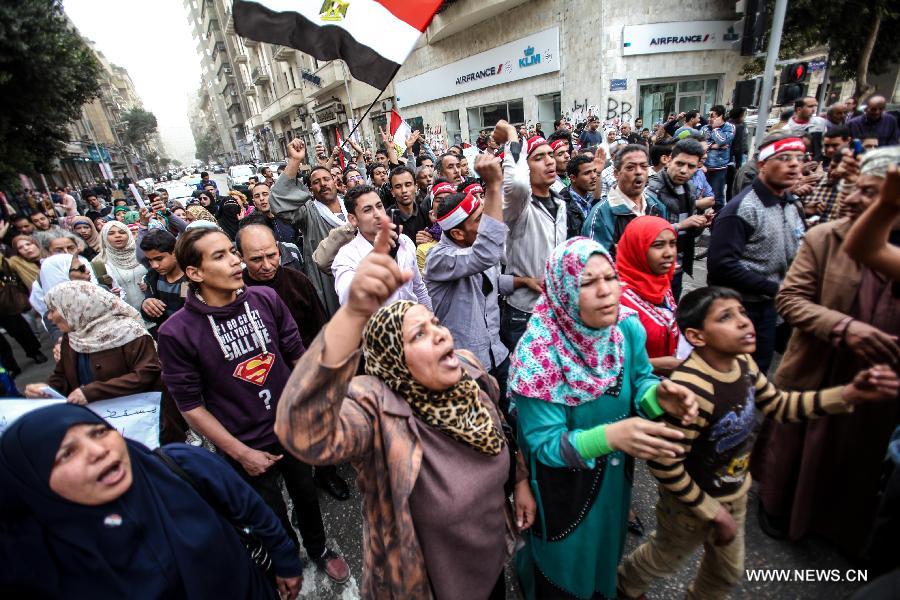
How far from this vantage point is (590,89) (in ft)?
47.3

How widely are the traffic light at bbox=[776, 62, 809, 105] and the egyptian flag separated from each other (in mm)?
5961

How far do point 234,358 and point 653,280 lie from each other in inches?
86.2

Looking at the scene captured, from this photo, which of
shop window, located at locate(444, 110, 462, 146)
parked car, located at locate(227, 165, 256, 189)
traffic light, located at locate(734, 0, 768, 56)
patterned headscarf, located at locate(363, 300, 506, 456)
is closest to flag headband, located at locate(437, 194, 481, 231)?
patterned headscarf, located at locate(363, 300, 506, 456)

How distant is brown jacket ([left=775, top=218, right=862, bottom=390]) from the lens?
1849 mm

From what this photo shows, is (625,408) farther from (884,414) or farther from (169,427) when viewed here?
(169,427)

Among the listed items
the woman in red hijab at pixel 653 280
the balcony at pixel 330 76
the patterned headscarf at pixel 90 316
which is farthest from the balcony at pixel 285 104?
the woman in red hijab at pixel 653 280

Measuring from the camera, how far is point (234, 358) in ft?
6.77

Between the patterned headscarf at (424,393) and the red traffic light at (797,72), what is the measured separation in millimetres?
7895

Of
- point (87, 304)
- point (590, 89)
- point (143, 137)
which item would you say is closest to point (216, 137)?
point (143, 137)

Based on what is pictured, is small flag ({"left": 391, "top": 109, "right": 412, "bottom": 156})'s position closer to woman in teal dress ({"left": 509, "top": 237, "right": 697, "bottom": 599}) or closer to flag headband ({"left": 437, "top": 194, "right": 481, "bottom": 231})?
flag headband ({"left": 437, "top": 194, "right": 481, "bottom": 231})

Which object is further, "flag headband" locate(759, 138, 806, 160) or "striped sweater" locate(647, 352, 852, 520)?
"flag headband" locate(759, 138, 806, 160)

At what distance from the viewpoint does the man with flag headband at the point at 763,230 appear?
8.35ft

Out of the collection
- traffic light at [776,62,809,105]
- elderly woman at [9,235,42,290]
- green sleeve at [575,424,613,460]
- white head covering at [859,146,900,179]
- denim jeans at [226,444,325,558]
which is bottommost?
denim jeans at [226,444,325,558]

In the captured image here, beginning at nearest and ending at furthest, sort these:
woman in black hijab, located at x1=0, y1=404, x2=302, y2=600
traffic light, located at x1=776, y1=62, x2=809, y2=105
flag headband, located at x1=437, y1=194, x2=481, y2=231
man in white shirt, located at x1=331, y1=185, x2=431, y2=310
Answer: woman in black hijab, located at x1=0, y1=404, x2=302, y2=600 → flag headband, located at x1=437, y1=194, x2=481, y2=231 → man in white shirt, located at x1=331, y1=185, x2=431, y2=310 → traffic light, located at x1=776, y1=62, x2=809, y2=105
